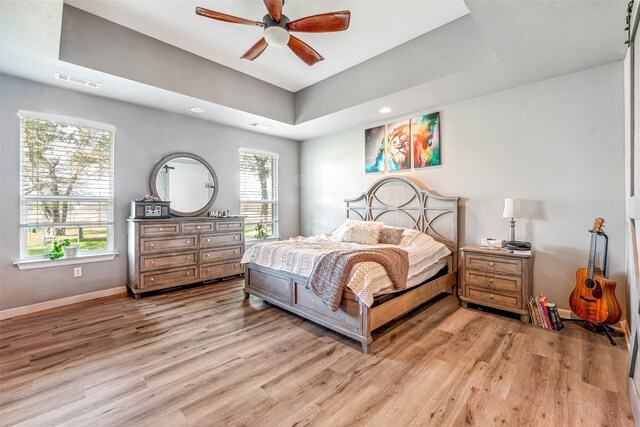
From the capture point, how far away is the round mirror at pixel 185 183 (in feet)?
14.1

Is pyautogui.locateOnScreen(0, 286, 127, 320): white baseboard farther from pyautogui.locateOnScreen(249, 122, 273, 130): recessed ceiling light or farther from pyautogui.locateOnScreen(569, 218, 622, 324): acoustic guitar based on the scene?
pyautogui.locateOnScreen(569, 218, 622, 324): acoustic guitar

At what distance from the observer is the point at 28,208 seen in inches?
131

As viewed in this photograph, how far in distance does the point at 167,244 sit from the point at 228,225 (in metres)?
0.94

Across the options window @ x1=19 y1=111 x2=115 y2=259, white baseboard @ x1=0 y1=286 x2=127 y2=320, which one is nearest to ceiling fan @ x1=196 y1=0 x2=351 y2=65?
window @ x1=19 y1=111 x2=115 y2=259

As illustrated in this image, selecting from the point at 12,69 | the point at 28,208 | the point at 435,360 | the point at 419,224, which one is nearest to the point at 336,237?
the point at 419,224

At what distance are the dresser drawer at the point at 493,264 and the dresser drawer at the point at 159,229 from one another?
393cm

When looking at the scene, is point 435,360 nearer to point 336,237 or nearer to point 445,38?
point 336,237

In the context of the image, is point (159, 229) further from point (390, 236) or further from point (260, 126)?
point (390, 236)

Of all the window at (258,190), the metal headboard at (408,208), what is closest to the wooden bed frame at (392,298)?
the metal headboard at (408,208)

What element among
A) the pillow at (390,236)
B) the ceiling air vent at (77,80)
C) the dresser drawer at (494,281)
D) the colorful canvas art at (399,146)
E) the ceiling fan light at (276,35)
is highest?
the ceiling fan light at (276,35)

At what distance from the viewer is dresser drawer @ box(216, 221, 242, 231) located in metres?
4.49

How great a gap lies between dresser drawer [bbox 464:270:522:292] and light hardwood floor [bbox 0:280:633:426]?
34cm

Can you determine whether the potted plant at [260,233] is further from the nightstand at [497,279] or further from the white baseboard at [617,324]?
the white baseboard at [617,324]

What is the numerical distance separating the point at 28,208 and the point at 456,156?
17.9 ft
